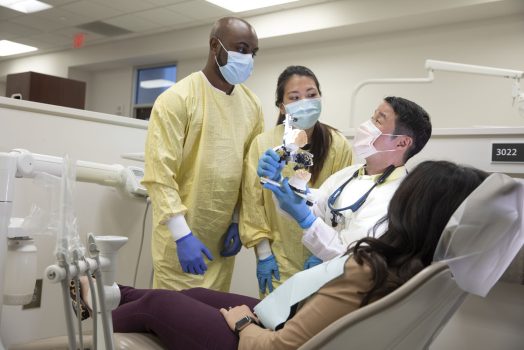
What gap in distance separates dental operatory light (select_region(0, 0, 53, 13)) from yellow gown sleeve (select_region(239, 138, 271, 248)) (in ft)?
17.2

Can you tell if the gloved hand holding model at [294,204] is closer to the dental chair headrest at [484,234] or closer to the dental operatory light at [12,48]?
the dental chair headrest at [484,234]

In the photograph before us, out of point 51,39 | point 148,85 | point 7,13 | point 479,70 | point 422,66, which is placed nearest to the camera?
point 479,70

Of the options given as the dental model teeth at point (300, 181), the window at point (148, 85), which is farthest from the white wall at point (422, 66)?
the dental model teeth at point (300, 181)

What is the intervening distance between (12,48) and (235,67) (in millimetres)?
7516

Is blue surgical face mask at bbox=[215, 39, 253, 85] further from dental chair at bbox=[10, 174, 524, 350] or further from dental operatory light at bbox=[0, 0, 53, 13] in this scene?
dental operatory light at bbox=[0, 0, 53, 13]

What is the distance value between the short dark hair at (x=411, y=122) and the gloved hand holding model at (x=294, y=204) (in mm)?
389

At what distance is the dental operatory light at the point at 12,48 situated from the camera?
309 inches

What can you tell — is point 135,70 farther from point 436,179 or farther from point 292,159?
point 436,179

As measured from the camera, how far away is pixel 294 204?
1500 millimetres

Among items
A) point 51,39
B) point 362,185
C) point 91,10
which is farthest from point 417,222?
point 51,39

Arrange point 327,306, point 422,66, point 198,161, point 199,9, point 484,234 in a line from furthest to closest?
1. point 199,9
2. point 422,66
3. point 198,161
4. point 327,306
5. point 484,234

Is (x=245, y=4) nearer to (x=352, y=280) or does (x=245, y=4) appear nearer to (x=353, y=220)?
(x=353, y=220)

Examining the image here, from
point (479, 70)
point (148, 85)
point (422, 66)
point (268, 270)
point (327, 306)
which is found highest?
point (422, 66)

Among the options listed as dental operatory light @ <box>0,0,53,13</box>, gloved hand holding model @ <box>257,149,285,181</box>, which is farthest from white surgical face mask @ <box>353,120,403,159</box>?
dental operatory light @ <box>0,0,53,13</box>
